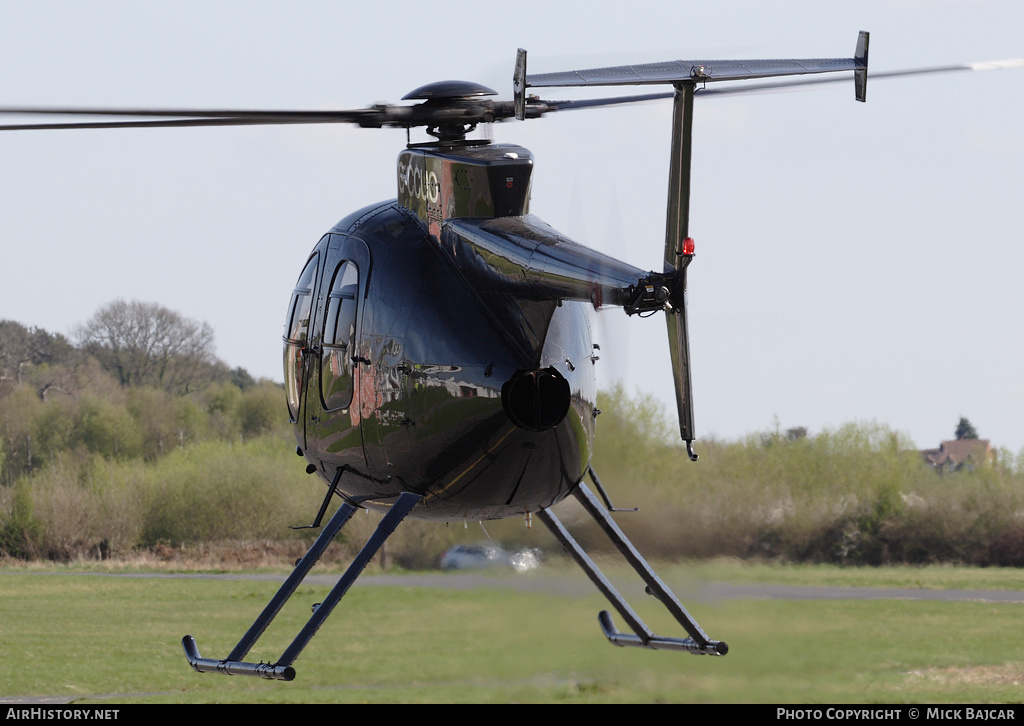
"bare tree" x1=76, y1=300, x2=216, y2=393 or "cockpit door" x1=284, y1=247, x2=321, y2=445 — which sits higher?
"cockpit door" x1=284, y1=247, x2=321, y2=445

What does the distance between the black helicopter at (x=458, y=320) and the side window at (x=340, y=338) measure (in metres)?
0.02

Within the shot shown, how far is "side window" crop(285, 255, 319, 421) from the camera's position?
13977mm

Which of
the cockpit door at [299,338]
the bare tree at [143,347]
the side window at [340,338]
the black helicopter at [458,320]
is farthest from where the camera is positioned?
the bare tree at [143,347]

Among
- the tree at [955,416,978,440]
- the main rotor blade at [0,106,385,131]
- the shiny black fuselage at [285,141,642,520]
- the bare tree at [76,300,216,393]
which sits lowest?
the tree at [955,416,978,440]

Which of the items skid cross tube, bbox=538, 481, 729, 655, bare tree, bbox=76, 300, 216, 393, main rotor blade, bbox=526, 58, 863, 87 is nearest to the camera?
main rotor blade, bbox=526, 58, 863, 87

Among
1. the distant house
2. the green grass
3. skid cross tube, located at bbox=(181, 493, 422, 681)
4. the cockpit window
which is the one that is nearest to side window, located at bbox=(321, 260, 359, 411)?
the cockpit window

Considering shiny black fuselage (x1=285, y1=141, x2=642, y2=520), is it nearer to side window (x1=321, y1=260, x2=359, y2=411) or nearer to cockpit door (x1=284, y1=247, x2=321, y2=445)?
side window (x1=321, y1=260, x2=359, y2=411)

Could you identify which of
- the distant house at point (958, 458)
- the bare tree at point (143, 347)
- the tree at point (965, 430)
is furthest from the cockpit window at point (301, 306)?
the tree at point (965, 430)

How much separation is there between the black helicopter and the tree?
191 ft

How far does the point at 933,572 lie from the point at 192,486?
2196 cm

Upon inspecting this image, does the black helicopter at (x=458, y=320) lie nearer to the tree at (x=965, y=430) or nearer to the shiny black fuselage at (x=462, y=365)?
the shiny black fuselage at (x=462, y=365)

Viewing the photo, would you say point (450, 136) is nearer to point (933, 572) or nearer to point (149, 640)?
point (149, 640)

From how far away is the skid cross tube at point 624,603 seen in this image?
1426cm
